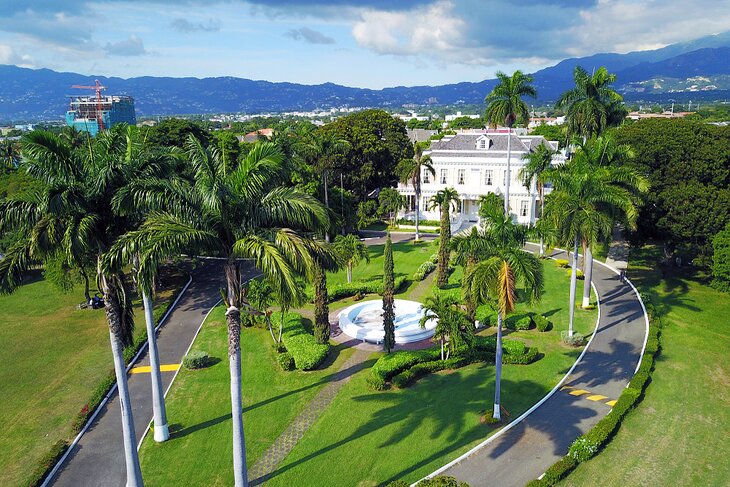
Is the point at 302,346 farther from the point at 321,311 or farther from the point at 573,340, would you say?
the point at 573,340

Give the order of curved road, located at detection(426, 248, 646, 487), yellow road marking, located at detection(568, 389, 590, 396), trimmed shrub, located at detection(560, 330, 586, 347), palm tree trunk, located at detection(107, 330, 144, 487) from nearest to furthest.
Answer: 1. palm tree trunk, located at detection(107, 330, 144, 487)
2. curved road, located at detection(426, 248, 646, 487)
3. yellow road marking, located at detection(568, 389, 590, 396)
4. trimmed shrub, located at detection(560, 330, 586, 347)

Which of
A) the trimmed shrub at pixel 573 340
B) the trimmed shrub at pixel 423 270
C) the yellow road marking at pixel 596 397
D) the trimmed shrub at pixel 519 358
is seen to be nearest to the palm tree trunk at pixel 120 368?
the trimmed shrub at pixel 519 358

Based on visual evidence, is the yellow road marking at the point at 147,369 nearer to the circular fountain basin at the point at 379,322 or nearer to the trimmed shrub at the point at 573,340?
the circular fountain basin at the point at 379,322

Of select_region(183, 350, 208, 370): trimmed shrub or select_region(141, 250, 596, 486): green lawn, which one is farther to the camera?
select_region(183, 350, 208, 370): trimmed shrub

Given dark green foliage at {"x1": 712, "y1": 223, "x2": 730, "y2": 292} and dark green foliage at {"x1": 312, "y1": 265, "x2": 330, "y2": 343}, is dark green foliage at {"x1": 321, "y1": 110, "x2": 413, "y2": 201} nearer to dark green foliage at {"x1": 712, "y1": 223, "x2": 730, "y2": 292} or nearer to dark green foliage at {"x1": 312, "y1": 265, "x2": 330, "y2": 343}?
dark green foliage at {"x1": 312, "y1": 265, "x2": 330, "y2": 343}

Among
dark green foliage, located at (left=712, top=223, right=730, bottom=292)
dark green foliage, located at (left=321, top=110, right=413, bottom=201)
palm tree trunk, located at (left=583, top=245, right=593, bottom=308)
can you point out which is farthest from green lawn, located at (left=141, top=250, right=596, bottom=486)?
dark green foliage, located at (left=321, top=110, right=413, bottom=201)

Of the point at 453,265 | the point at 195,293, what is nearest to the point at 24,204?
the point at 195,293

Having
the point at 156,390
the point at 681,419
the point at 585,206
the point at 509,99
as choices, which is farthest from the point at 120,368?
the point at 509,99
